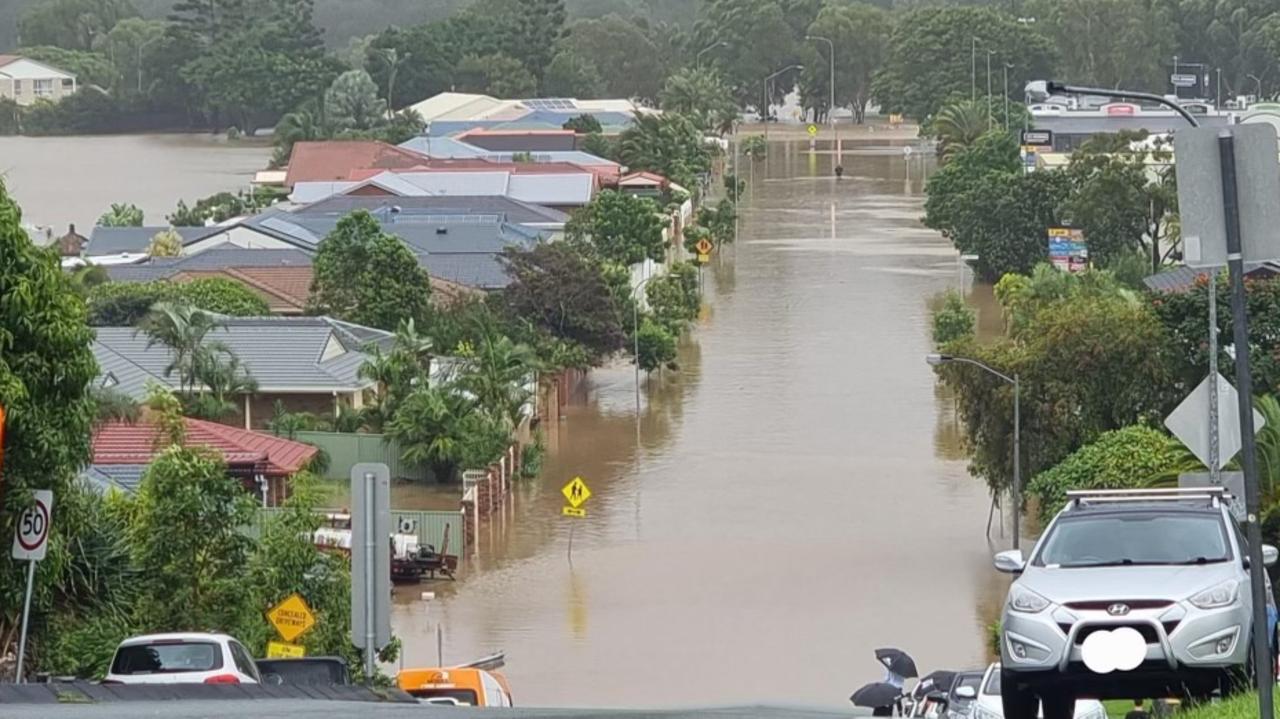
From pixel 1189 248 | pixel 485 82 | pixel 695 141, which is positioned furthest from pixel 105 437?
pixel 485 82

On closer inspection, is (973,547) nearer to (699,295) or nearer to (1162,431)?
(1162,431)

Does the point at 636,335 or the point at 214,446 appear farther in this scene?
the point at 636,335

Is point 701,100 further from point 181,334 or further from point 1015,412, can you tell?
point 1015,412

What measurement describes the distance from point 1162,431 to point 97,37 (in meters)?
155

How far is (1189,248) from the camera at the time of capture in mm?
11102

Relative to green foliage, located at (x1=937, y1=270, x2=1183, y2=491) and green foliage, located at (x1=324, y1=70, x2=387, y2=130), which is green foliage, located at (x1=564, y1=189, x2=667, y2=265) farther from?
green foliage, located at (x1=324, y1=70, x2=387, y2=130)

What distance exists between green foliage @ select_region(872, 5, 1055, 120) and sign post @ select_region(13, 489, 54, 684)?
116 metres

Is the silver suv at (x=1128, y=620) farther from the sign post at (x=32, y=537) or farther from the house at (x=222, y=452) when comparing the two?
the house at (x=222, y=452)

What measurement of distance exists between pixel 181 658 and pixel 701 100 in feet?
370

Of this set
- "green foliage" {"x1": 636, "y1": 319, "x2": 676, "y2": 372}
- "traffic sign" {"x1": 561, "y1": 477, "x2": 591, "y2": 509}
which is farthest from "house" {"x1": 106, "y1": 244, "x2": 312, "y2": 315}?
"traffic sign" {"x1": 561, "y1": 477, "x2": 591, "y2": 509}

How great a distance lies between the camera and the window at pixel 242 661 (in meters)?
17.5

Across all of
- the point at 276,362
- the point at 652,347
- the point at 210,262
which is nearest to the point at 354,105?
the point at 210,262

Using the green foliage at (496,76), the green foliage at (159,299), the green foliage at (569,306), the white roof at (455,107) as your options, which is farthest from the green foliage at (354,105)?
the green foliage at (569,306)

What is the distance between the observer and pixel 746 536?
4066cm
